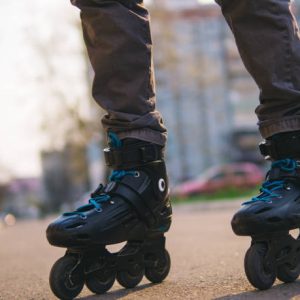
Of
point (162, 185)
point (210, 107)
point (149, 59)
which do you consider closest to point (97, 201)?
point (162, 185)

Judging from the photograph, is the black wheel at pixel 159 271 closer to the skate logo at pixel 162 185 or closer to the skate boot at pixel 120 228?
the skate boot at pixel 120 228

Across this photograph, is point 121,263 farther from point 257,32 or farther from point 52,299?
point 257,32

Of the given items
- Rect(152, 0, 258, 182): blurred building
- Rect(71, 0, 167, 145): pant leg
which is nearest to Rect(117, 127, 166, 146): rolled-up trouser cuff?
Rect(71, 0, 167, 145): pant leg

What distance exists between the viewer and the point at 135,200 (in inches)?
77.3

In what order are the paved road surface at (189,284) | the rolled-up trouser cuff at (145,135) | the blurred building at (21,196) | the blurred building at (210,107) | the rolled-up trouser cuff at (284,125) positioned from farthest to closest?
the blurred building at (21,196) → the blurred building at (210,107) → the rolled-up trouser cuff at (145,135) → the rolled-up trouser cuff at (284,125) → the paved road surface at (189,284)

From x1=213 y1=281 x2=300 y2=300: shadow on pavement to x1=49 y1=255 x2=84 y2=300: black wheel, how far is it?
364mm

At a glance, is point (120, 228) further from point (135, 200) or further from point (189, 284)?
point (189, 284)

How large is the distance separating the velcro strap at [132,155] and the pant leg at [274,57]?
0.32 m

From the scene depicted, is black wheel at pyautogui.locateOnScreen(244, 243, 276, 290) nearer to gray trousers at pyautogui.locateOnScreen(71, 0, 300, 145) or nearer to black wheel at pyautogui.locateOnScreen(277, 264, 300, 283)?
black wheel at pyautogui.locateOnScreen(277, 264, 300, 283)

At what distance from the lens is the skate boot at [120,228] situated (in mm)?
1804

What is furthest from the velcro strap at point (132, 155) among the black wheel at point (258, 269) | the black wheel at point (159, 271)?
the black wheel at point (258, 269)

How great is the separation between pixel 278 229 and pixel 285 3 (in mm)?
616

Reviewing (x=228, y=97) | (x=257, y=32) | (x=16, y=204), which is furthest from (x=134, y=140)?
(x=16, y=204)

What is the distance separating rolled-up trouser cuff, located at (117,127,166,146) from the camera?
199 cm
